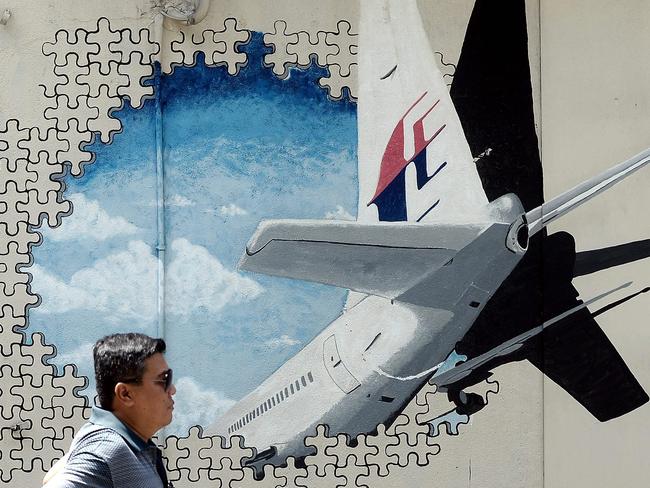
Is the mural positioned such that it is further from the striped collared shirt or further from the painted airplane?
the striped collared shirt

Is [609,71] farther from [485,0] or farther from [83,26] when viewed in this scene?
[83,26]

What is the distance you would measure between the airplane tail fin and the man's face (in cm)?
318

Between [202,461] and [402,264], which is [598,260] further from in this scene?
[202,461]

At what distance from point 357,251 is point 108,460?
2975 mm

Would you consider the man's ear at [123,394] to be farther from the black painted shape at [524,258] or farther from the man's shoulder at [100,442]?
the black painted shape at [524,258]

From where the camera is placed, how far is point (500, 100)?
226 inches

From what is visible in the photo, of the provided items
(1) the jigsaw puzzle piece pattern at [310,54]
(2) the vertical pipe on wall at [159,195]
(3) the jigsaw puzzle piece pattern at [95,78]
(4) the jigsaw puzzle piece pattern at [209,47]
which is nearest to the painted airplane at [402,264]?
(1) the jigsaw puzzle piece pattern at [310,54]

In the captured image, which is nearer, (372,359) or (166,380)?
(166,380)

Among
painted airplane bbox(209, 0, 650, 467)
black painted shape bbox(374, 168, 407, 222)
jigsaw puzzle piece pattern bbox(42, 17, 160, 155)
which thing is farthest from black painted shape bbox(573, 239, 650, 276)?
jigsaw puzzle piece pattern bbox(42, 17, 160, 155)

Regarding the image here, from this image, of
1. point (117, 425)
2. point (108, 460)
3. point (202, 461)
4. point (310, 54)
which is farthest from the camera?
point (310, 54)

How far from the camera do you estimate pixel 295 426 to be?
5648 millimetres

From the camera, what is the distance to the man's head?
9.54 ft

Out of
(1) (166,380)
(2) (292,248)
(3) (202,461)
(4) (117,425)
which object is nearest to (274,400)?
(3) (202,461)

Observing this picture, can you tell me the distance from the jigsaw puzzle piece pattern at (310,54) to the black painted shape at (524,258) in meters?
0.65
